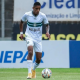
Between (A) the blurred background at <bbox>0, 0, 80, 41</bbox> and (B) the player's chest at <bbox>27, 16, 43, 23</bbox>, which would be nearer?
(B) the player's chest at <bbox>27, 16, 43, 23</bbox>

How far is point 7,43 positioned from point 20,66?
1051 mm

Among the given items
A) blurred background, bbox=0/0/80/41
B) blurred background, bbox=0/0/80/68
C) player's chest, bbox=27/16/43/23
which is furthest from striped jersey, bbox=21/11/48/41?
blurred background, bbox=0/0/80/41

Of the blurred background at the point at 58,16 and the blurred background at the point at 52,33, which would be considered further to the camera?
the blurred background at the point at 58,16

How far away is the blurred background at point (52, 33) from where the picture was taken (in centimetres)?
1467

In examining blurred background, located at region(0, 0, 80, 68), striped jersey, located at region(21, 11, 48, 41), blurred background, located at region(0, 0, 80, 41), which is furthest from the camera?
blurred background, located at region(0, 0, 80, 41)

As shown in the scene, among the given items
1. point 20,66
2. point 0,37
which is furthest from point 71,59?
point 0,37

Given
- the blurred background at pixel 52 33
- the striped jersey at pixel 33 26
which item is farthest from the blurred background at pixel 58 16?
the striped jersey at pixel 33 26

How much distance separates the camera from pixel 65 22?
18750 mm

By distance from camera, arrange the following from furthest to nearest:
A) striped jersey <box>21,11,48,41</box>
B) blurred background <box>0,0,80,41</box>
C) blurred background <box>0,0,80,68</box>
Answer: blurred background <box>0,0,80,41</box> → blurred background <box>0,0,80,68</box> → striped jersey <box>21,11,48,41</box>

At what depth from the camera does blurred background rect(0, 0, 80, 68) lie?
48.1ft

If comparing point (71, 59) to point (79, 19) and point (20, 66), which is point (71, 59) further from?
point (79, 19)

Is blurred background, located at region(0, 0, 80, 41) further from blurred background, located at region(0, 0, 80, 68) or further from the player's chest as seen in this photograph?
the player's chest

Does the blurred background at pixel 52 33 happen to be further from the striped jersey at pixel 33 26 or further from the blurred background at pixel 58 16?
the striped jersey at pixel 33 26

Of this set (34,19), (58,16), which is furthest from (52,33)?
(34,19)
